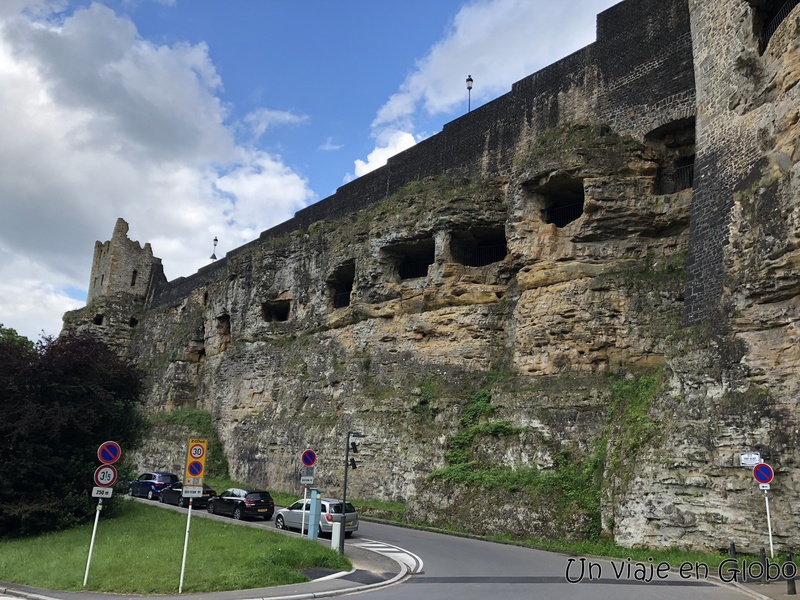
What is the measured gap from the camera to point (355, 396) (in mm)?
25953

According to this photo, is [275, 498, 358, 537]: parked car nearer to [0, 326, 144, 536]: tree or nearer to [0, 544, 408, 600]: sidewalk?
[0, 544, 408, 600]: sidewalk

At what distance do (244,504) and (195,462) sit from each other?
9.94m

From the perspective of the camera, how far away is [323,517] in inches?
693

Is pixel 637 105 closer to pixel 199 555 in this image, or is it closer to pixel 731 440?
pixel 731 440

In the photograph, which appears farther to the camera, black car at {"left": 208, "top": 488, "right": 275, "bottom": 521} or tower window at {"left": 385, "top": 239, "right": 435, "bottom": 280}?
tower window at {"left": 385, "top": 239, "right": 435, "bottom": 280}

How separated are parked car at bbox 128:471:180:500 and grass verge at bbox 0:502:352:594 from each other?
10.5 m


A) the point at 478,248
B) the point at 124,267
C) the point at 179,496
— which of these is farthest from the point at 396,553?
the point at 124,267

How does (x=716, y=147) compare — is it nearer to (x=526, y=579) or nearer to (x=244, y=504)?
(x=526, y=579)

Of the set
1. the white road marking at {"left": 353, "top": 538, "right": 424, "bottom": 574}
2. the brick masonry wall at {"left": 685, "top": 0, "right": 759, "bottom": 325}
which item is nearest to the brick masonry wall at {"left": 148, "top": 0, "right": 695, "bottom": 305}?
the brick masonry wall at {"left": 685, "top": 0, "right": 759, "bottom": 325}

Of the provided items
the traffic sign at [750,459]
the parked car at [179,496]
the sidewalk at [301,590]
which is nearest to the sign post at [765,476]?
the traffic sign at [750,459]

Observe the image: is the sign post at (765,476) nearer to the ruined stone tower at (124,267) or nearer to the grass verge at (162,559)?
the grass verge at (162,559)

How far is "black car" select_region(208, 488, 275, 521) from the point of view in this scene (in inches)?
807

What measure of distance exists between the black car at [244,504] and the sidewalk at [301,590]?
8.22 meters

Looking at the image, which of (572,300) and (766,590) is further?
(572,300)
